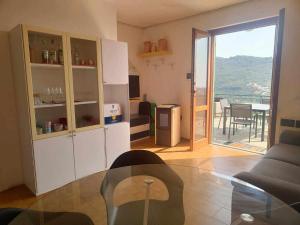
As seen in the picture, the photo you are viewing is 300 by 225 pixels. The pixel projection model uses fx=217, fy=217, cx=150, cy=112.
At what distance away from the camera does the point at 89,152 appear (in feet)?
9.53

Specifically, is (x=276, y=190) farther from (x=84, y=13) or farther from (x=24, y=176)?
(x=84, y=13)

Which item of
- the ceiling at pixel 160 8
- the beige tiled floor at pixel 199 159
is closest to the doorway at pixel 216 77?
the beige tiled floor at pixel 199 159

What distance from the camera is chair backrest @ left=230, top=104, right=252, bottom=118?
173 inches

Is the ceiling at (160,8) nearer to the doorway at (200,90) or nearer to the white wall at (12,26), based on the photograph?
the doorway at (200,90)

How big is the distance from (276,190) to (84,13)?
306cm

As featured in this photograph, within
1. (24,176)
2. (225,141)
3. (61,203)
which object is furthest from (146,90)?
(61,203)

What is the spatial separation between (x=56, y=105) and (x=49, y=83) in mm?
368

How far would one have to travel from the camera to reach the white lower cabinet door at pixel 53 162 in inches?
95.6

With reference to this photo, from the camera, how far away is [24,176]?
2.71 metres

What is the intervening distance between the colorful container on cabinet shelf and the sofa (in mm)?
1964

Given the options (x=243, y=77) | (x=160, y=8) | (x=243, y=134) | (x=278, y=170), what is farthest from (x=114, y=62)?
(x=243, y=77)

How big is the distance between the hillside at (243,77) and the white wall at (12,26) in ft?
11.6

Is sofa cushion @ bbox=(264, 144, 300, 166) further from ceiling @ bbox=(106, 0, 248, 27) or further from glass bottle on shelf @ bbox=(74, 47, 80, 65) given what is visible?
glass bottle on shelf @ bbox=(74, 47, 80, 65)

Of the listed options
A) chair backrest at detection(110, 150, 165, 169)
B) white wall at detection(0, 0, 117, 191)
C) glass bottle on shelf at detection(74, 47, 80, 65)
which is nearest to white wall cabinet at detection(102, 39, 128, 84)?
glass bottle on shelf at detection(74, 47, 80, 65)
